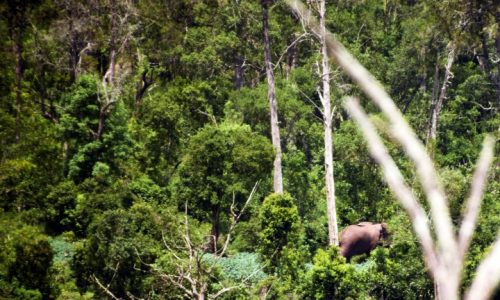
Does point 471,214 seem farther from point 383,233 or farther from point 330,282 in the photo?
point 383,233

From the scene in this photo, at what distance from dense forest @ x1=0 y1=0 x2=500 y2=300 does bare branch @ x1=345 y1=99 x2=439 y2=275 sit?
8618 mm

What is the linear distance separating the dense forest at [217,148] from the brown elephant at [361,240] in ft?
1.40

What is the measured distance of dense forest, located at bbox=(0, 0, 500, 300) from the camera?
43.2 ft

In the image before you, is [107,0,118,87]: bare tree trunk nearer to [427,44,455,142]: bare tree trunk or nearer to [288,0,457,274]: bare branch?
[427,44,455,142]: bare tree trunk

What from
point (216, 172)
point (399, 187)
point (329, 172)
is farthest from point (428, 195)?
point (329, 172)

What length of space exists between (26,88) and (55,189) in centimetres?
595

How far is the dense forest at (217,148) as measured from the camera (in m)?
13.2

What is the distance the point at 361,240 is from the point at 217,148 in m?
4.89

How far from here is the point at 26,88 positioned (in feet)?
73.1

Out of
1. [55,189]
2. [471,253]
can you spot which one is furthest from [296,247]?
[55,189]

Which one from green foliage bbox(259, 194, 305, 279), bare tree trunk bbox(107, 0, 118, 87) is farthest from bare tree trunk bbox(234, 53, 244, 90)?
green foliage bbox(259, 194, 305, 279)

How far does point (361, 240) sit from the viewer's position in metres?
18.3

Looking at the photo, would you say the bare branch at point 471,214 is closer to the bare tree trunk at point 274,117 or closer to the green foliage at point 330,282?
the green foliage at point 330,282

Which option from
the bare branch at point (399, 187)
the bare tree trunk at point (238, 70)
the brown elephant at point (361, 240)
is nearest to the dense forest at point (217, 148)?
the bare tree trunk at point (238, 70)
